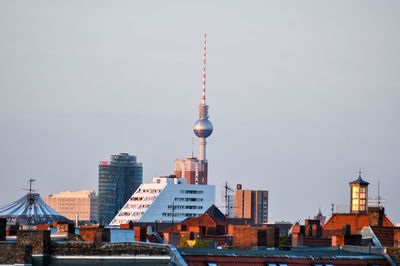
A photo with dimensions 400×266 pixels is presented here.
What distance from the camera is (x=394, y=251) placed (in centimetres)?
7094

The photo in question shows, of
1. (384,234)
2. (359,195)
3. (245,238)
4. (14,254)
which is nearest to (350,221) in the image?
(359,195)

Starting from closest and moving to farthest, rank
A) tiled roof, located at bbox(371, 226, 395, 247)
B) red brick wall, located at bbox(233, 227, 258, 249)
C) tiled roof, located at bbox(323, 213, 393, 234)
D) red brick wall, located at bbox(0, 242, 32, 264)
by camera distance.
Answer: red brick wall, located at bbox(0, 242, 32, 264) → red brick wall, located at bbox(233, 227, 258, 249) → tiled roof, located at bbox(371, 226, 395, 247) → tiled roof, located at bbox(323, 213, 393, 234)

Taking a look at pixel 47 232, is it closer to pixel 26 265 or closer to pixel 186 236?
pixel 26 265

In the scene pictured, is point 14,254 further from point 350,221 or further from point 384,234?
point 350,221

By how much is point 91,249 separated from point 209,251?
474 inches

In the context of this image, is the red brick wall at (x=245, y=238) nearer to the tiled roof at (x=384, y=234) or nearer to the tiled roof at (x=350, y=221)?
→ the tiled roof at (x=384, y=234)

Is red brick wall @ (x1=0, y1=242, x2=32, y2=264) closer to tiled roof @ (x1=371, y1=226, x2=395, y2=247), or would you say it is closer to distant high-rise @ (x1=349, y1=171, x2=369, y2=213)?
tiled roof @ (x1=371, y1=226, x2=395, y2=247)

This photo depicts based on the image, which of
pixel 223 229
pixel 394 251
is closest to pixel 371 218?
pixel 394 251

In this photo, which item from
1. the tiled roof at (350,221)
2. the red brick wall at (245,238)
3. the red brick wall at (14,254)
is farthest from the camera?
the tiled roof at (350,221)

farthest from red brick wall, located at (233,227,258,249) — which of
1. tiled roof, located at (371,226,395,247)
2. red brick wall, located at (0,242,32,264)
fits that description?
red brick wall, located at (0,242,32,264)

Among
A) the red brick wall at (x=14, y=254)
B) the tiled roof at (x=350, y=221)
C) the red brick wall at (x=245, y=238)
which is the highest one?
the tiled roof at (x=350, y=221)

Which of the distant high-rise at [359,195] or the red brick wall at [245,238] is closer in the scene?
the red brick wall at [245,238]

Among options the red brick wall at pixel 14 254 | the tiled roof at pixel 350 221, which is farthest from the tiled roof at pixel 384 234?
the red brick wall at pixel 14 254

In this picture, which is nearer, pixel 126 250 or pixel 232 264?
pixel 126 250
